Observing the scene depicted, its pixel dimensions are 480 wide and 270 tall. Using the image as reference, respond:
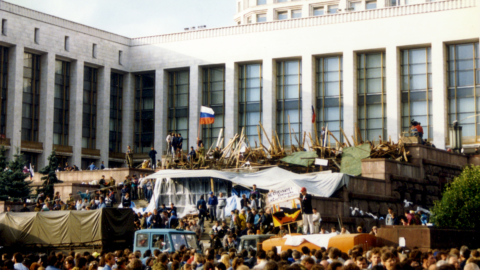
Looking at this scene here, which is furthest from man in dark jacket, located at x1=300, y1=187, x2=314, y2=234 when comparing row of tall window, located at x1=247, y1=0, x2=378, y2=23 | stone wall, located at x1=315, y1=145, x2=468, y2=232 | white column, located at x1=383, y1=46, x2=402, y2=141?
row of tall window, located at x1=247, y1=0, x2=378, y2=23

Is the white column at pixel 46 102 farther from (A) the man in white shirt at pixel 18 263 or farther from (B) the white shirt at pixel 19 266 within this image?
(B) the white shirt at pixel 19 266

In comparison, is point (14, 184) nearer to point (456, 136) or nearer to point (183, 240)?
point (183, 240)

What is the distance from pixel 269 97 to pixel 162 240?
38.5 m

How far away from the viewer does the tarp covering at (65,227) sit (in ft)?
86.8

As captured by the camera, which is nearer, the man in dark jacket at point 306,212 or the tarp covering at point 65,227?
the tarp covering at point 65,227

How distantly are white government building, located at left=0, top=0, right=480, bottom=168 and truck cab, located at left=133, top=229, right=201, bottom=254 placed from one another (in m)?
35.2

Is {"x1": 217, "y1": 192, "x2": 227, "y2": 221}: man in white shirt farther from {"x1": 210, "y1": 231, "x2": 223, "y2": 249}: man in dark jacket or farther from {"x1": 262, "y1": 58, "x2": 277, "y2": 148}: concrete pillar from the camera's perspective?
{"x1": 262, "y1": 58, "x2": 277, "y2": 148}: concrete pillar

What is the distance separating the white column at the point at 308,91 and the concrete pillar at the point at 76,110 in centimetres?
1767

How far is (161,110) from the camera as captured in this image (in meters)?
64.9

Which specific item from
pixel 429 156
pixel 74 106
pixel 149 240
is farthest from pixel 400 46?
pixel 149 240

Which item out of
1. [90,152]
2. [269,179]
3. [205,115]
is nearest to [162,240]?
[269,179]

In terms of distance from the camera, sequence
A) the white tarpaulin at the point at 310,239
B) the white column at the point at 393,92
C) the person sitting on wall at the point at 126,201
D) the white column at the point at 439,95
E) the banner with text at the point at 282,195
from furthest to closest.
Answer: the white column at the point at 393,92
the white column at the point at 439,95
the person sitting on wall at the point at 126,201
the banner with text at the point at 282,195
the white tarpaulin at the point at 310,239

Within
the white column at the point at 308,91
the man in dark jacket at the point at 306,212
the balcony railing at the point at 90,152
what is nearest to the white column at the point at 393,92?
the white column at the point at 308,91

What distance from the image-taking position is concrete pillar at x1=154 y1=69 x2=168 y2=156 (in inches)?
2532
